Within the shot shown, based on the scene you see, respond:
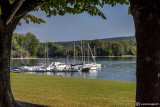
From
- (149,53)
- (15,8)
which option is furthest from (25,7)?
(149,53)

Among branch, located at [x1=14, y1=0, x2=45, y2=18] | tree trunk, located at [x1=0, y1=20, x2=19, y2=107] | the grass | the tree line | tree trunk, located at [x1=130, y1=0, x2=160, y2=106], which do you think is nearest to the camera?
tree trunk, located at [x1=130, y1=0, x2=160, y2=106]

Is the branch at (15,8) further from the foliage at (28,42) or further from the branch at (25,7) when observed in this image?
the foliage at (28,42)

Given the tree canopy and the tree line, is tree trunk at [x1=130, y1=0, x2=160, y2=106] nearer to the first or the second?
the tree canopy

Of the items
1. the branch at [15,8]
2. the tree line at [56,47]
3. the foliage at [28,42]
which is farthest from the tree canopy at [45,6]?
the foliage at [28,42]

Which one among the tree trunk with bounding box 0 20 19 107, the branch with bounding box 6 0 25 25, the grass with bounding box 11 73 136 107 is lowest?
the grass with bounding box 11 73 136 107

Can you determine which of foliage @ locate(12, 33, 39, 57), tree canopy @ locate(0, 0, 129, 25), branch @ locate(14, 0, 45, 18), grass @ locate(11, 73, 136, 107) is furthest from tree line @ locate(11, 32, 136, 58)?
branch @ locate(14, 0, 45, 18)

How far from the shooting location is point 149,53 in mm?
3434

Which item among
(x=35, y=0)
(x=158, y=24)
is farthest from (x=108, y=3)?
(x=158, y=24)

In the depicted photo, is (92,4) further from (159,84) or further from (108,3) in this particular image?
(159,84)

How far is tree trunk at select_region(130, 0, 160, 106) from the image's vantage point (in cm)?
343

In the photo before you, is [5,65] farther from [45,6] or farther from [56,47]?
[56,47]

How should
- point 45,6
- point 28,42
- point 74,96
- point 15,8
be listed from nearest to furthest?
1. point 15,8
2. point 45,6
3. point 74,96
4. point 28,42

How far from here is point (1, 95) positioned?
237 inches

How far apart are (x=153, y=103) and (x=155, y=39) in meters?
1.06
